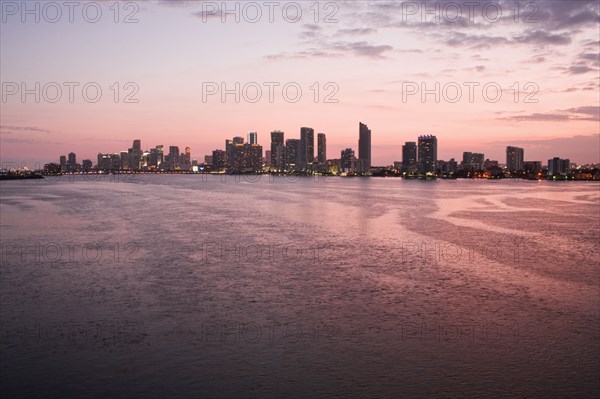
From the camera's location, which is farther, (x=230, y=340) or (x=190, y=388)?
(x=230, y=340)

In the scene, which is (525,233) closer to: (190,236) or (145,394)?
(190,236)

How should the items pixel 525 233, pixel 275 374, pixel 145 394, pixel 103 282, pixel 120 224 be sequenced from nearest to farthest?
pixel 145 394 < pixel 275 374 < pixel 103 282 < pixel 525 233 < pixel 120 224

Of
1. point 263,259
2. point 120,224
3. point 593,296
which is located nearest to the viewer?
point 593,296

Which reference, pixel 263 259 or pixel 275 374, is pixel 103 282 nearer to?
A: pixel 263 259

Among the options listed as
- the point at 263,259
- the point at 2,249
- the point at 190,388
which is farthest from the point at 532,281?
the point at 2,249

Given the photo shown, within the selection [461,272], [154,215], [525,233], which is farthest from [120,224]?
[525,233]

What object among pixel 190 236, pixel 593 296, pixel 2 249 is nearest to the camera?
pixel 593 296
